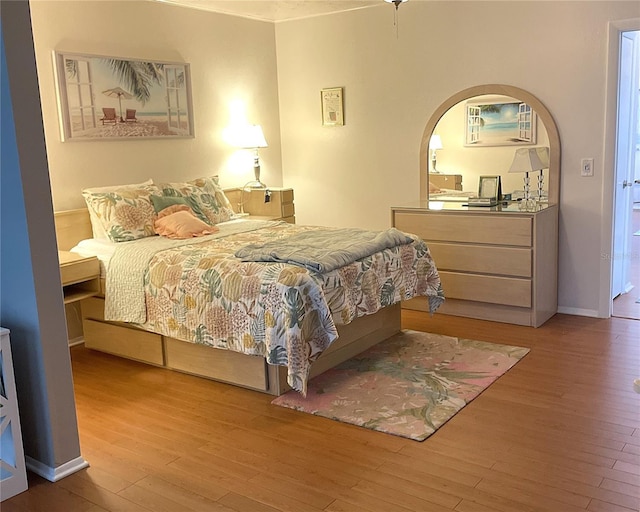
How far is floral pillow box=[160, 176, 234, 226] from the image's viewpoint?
4816 mm

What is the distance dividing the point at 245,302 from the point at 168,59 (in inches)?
104

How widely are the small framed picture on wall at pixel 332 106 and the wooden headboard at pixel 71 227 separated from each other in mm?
2379

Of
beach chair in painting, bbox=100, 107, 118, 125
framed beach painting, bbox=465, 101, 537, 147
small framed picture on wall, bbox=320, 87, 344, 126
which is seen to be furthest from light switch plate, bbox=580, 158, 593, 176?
beach chair in painting, bbox=100, 107, 118, 125

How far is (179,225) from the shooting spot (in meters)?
4.39

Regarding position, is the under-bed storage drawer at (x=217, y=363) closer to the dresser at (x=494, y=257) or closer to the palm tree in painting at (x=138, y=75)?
the dresser at (x=494, y=257)

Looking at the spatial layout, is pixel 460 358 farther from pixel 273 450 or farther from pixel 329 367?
pixel 273 450

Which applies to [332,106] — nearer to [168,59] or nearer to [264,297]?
[168,59]

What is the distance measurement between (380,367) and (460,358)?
0.52 metres

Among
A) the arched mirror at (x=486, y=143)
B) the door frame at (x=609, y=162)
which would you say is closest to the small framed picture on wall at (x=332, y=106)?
the arched mirror at (x=486, y=143)

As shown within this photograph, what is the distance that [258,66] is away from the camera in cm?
591

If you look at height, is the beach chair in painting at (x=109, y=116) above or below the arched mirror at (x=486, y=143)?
above

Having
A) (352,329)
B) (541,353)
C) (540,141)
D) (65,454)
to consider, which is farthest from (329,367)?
(540,141)

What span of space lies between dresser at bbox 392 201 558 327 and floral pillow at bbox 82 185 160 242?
6.33 feet

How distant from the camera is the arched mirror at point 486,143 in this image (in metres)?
4.72
